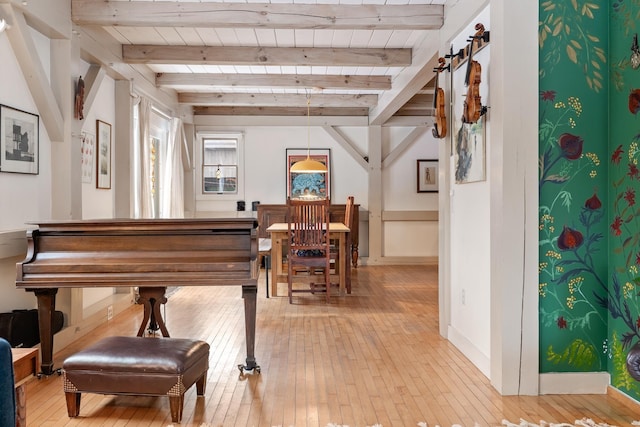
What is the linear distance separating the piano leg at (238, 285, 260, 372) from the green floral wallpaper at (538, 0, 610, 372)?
5.72ft

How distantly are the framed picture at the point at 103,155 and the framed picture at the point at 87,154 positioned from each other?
0.13m

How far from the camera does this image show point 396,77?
22.2 feet

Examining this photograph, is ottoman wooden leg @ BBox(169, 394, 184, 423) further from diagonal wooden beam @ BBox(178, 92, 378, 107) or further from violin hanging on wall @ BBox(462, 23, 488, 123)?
diagonal wooden beam @ BBox(178, 92, 378, 107)

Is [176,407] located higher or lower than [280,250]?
lower

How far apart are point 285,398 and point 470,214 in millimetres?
1818

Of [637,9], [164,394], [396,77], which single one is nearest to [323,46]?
[396,77]

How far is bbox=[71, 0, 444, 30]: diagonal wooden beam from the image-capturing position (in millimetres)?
4160

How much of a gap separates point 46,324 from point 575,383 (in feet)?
10.8

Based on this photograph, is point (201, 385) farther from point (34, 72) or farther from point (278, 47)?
point (278, 47)

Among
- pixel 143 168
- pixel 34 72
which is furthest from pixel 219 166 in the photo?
pixel 34 72

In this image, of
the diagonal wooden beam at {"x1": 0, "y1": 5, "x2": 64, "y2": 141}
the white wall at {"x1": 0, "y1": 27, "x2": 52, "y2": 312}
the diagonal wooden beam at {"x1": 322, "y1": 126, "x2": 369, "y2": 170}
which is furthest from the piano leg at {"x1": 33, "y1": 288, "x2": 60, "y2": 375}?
the diagonal wooden beam at {"x1": 322, "y1": 126, "x2": 369, "y2": 170}

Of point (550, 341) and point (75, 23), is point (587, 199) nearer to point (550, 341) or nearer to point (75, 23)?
point (550, 341)

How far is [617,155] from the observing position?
9.58 feet

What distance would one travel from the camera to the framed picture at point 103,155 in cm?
510
